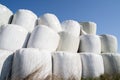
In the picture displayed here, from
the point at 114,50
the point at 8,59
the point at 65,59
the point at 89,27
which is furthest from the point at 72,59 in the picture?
the point at 89,27

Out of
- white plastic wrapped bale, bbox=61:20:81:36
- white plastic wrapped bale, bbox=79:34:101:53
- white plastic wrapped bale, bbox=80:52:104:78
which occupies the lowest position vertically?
white plastic wrapped bale, bbox=80:52:104:78

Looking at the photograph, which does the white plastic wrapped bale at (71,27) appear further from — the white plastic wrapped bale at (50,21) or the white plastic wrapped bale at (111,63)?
the white plastic wrapped bale at (111,63)

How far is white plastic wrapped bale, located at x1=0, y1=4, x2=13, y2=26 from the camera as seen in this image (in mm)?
3402

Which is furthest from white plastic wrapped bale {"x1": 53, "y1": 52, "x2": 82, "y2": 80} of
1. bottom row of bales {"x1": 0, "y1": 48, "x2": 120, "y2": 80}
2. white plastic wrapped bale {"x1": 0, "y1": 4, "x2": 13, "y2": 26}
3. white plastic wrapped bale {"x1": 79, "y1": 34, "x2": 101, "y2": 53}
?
white plastic wrapped bale {"x1": 0, "y1": 4, "x2": 13, "y2": 26}

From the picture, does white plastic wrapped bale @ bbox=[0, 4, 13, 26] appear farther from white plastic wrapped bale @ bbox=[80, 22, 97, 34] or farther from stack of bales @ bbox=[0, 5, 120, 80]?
white plastic wrapped bale @ bbox=[80, 22, 97, 34]

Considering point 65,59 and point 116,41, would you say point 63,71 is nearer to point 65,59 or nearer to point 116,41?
point 65,59

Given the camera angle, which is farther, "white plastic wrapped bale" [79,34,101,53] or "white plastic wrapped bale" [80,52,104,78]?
"white plastic wrapped bale" [79,34,101,53]

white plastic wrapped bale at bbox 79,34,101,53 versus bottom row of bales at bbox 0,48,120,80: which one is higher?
white plastic wrapped bale at bbox 79,34,101,53

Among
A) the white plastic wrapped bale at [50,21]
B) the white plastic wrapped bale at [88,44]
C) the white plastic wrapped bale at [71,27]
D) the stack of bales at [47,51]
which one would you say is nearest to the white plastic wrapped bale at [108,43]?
the stack of bales at [47,51]

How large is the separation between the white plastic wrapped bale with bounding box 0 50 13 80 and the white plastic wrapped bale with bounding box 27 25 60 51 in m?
0.44

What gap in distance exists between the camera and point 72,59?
275 cm

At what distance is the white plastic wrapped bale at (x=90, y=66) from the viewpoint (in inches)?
119

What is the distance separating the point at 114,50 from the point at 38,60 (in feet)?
6.77

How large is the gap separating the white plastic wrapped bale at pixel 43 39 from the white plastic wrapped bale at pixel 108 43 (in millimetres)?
1270
